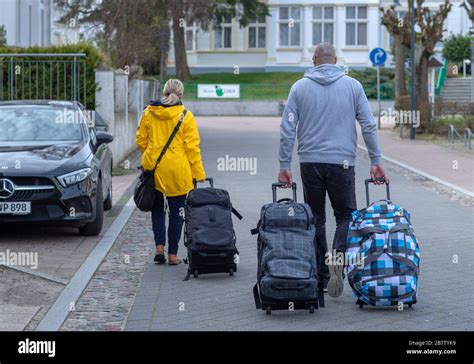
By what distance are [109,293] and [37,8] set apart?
36351 mm

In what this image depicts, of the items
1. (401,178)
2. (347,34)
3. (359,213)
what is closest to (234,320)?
(359,213)

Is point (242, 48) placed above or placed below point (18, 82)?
above

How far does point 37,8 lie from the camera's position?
4412cm

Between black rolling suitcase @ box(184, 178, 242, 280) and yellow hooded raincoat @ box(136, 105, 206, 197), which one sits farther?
yellow hooded raincoat @ box(136, 105, 206, 197)

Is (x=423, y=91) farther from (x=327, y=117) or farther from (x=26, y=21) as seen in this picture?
(x=327, y=117)

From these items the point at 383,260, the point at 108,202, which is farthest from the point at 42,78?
the point at 383,260

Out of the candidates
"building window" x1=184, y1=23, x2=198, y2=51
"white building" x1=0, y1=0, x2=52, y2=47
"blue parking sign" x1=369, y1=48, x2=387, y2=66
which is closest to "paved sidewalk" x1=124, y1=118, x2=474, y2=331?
"blue parking sign" x1=369, y1=48, x2=387, y2=66

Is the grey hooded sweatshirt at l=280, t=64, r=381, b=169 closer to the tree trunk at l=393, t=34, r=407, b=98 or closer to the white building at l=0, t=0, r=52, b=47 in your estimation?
the tree trunk at l=393, t=34, r=407, b=98

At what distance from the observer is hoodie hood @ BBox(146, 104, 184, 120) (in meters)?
10.3

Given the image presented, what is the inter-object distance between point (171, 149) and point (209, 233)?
1100 mm

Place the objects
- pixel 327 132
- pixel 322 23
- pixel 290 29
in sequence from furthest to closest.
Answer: pixel 290 29 → pixel 322 23 → pixel 327 132

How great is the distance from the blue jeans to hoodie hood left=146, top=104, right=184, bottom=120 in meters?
0.75

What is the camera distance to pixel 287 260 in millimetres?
8180
